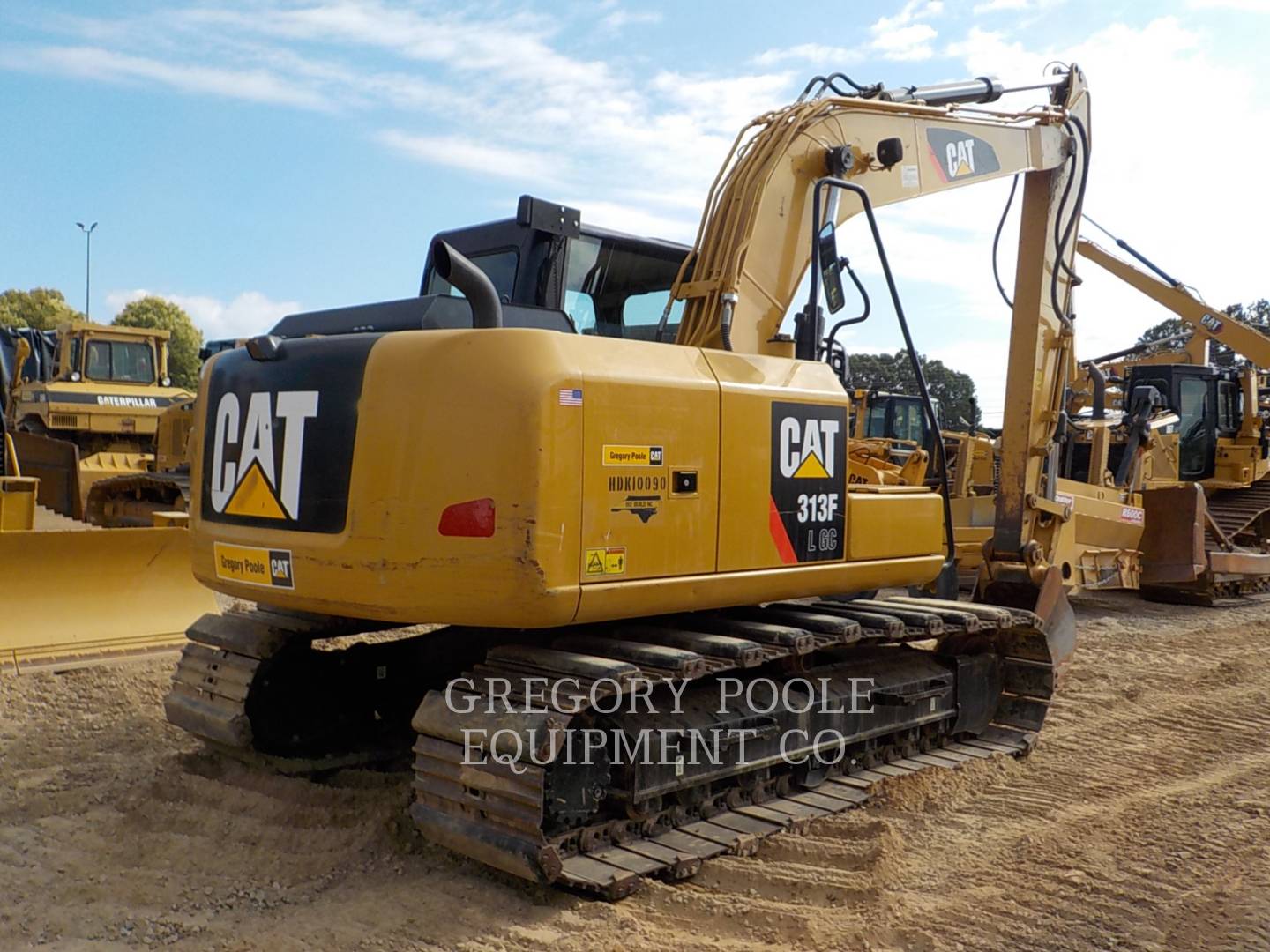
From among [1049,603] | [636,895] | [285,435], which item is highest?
[285,435]

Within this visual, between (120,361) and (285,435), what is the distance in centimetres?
1269

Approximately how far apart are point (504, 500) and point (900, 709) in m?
2.45

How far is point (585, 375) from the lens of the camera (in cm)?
366

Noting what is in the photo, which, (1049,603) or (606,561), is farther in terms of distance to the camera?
(1049,603)

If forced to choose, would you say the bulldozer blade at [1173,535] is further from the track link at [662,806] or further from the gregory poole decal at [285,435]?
the gregory poole decal at [285,435]

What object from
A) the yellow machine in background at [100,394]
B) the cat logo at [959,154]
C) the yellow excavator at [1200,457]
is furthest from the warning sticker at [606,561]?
the yellow machine in background at [100,394]

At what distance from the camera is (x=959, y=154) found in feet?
19.9

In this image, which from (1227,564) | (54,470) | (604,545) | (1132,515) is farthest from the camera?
(1227,564)

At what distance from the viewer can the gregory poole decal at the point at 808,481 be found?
433 centimetres

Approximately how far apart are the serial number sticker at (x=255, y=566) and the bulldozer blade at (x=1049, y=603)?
3747 mm

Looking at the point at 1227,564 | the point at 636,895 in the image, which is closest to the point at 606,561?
the point at 636,895

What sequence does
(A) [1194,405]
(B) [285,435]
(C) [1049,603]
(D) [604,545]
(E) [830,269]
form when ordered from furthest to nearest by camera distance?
1. (A) [1194,405]
2. (C) [1049,603]
3. (E) [830,269]
4. (B) [285,435]
5. (D) [604,545]

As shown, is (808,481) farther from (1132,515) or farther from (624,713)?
(1132,515)

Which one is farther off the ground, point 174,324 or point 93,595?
point 174,324
